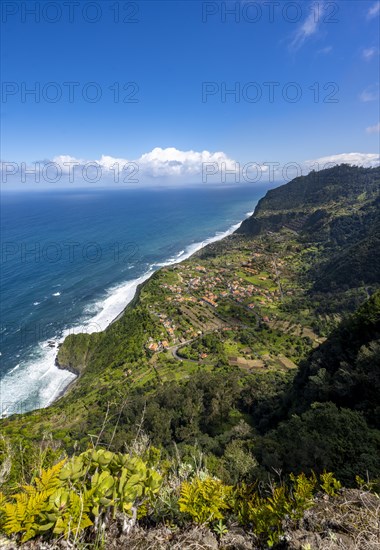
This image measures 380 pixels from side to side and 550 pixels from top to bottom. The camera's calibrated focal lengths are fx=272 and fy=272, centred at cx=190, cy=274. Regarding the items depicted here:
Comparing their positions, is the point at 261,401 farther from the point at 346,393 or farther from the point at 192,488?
the point at 192,488

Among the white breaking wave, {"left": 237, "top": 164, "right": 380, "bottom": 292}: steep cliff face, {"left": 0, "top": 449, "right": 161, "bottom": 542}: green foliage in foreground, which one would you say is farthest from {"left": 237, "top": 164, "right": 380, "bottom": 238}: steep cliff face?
{"left": 0, "top": 449, "right": 161, "bottom": 542}: green foliage in foreground

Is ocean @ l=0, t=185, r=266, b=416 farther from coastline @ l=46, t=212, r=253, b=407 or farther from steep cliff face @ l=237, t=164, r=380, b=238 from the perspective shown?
steep cliff face @ l=237, t=164, r=380, b=238

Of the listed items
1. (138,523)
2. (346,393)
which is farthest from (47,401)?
(138,523)

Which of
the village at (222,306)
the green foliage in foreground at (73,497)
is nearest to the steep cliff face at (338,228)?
the village at (222,306)

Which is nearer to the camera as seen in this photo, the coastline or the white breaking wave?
the white breaking wave

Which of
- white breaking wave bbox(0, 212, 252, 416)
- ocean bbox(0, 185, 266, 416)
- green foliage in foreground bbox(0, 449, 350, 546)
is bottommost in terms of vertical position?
white breaking wave bbox(0, 212, 252, 416)

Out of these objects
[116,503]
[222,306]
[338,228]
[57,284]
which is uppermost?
[338,228]

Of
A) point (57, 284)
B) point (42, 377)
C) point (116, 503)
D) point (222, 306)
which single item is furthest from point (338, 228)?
point (116, 503)

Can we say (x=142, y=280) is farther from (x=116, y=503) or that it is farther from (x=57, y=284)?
(x=116, y=503)
